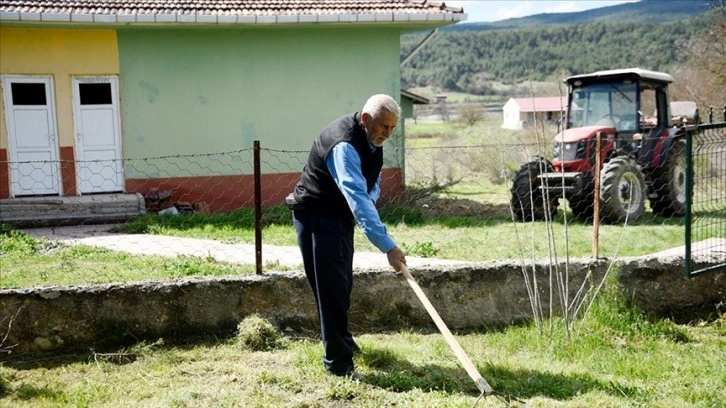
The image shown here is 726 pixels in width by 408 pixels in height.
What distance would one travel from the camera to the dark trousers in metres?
4.31

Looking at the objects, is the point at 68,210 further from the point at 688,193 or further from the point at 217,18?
the point at 688,193

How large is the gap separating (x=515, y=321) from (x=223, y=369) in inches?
93.0

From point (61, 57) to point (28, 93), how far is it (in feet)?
2.73

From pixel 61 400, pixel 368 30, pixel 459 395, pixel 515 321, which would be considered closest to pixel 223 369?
pixel 61 400

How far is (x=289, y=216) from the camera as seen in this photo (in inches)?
402

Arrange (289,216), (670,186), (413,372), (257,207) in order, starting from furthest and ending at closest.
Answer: (670,186), (289,216), (257,207), (413,372)

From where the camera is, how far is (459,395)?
13.5 feet

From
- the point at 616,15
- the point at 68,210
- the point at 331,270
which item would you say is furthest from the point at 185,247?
the point at 616,15

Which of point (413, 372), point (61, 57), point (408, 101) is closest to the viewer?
point (413, 372)

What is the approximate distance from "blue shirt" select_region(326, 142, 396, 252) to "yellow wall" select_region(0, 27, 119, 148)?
9.57 metres

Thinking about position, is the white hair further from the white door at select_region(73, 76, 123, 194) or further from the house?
the white door at select_region(73, 76, 123, 194)

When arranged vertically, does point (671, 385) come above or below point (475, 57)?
below

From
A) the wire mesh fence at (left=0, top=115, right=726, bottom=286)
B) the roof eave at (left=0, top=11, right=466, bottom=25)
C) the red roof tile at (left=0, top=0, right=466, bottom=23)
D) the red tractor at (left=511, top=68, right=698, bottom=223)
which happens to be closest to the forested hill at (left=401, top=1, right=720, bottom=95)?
the red tractor at (left=511, top=68, right=698, bottom=223)

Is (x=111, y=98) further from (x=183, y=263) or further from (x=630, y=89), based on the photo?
(x=630, y=89)
